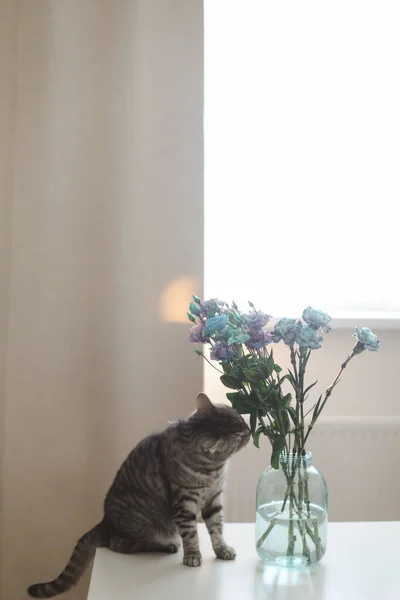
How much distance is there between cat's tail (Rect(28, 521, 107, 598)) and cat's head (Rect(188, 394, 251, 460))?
0.30 m

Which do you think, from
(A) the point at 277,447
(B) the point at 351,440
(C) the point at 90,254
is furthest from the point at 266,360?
(B) the point at 351,440

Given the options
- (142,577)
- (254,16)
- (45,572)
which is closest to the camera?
(142,577)

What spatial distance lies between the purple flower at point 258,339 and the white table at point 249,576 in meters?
0.41

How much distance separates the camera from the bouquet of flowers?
110cm

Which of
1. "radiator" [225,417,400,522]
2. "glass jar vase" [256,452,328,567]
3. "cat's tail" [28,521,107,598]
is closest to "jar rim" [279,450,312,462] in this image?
"glass jar vase" [256,452,328,567]

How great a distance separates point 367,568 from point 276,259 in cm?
100

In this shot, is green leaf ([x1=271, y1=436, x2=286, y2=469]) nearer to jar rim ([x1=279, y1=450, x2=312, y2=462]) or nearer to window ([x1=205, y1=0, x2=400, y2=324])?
jar rim ([x1=279, y1=450, x2=312, y2=462])

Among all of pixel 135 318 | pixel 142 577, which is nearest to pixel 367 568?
pixel 142 577

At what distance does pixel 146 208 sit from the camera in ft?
5.64

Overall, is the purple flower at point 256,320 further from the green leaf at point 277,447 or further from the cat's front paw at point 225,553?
the cat's front paw at point 225,553

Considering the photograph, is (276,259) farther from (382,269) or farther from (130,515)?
(130,515)

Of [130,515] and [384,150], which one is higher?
[384,150]

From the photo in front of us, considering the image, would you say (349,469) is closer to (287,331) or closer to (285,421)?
(285,421)

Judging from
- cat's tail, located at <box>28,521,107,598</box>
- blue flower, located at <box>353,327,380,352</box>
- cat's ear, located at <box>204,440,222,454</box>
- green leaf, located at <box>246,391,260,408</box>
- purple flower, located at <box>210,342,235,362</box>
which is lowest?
cat's tail, located at <box>28,521,107,598</box>
